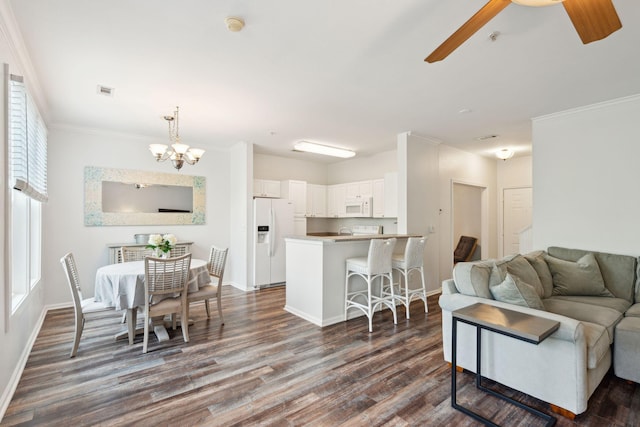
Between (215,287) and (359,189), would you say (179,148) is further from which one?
(359,189)

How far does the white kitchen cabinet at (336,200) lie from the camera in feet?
21.9

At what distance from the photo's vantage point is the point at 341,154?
583 centimetres

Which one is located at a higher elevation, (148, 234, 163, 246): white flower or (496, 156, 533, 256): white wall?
(496, 156, 533, 256): white wall

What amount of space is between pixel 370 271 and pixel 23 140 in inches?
137

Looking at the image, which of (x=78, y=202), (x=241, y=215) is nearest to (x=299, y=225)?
(x=241, y=215)

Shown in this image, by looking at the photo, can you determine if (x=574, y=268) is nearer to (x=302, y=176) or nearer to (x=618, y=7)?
(x=618, y=7)

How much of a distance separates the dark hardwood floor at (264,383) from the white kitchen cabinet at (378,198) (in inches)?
103

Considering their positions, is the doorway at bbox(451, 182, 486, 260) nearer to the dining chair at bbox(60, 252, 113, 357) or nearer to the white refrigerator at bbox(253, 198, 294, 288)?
the white refrigerator at bbox(253, 198, 294, 288)

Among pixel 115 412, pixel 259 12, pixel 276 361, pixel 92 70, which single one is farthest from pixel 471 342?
pixel 92 70

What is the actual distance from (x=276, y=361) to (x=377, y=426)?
1.14 m

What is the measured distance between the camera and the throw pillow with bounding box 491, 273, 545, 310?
239cm

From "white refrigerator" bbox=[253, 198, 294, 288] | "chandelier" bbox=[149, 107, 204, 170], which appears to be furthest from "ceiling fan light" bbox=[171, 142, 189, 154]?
"white refrigerator" bbox=[253, 198, 294, 288]

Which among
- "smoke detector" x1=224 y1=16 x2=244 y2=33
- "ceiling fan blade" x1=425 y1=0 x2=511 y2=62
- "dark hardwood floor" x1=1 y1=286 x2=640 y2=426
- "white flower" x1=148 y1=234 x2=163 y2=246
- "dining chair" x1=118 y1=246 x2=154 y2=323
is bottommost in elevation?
"dark hardwood floor" x1=1 y1=286 x2=640 y2=426

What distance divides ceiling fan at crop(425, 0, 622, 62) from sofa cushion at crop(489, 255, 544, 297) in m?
1.87
